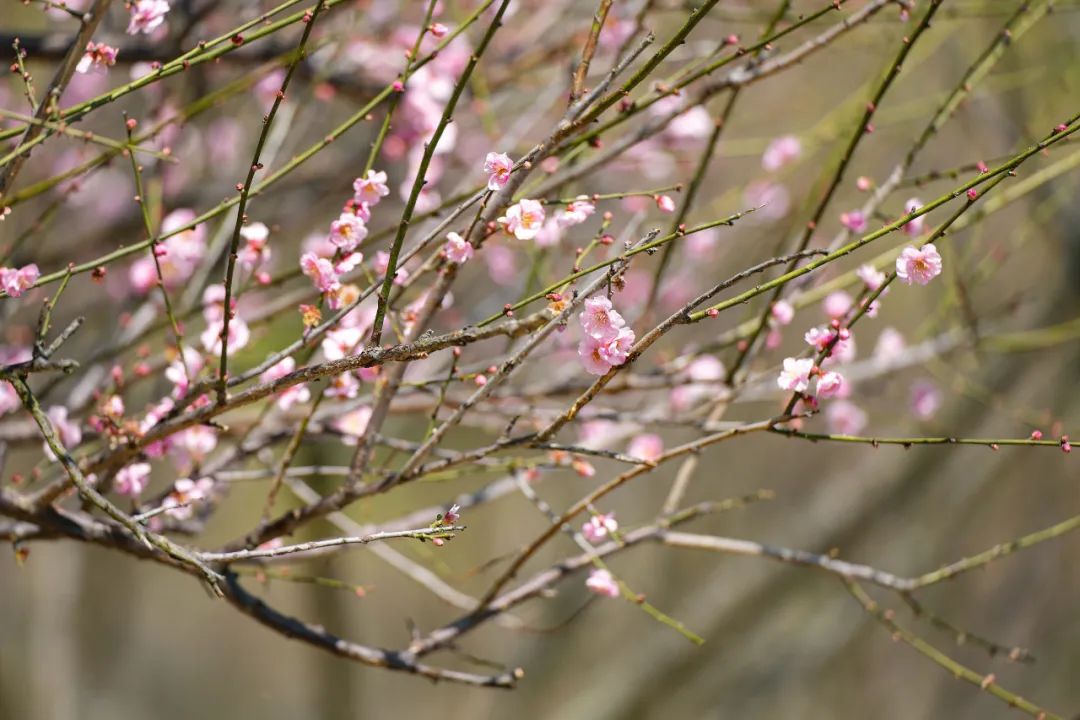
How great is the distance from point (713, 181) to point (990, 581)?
2274 mm

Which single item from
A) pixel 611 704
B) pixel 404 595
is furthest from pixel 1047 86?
pixel 404 595

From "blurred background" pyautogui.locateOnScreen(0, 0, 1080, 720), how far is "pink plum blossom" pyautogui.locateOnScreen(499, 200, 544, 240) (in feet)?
1.84

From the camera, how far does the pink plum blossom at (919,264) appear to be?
1.31 meters

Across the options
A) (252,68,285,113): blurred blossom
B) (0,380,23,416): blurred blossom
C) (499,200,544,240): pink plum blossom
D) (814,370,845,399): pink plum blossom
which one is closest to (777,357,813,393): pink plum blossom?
(814,370,845,399): pink plum blossom

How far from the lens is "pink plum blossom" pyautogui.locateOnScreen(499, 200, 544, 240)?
4.43ft

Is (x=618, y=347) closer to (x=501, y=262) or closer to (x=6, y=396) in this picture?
(x=6, y=396)

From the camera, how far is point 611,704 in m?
3.52

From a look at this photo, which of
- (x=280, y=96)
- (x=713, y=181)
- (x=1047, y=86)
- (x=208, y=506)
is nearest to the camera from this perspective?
(x=280, y=96)

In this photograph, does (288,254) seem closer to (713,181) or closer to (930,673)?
(713,181)

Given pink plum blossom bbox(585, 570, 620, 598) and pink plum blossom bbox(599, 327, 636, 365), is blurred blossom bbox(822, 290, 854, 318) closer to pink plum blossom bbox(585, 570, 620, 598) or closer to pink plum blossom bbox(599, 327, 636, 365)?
pink plum blossom bbox(585, 570, 620, 598)

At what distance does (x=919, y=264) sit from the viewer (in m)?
1.34

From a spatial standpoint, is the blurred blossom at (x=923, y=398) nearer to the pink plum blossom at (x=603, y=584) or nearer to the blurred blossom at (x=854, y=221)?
the blurred blossom at (x=854, y=221)

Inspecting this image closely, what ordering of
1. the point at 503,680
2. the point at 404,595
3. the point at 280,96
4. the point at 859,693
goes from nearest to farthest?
the point at 280,96 < the point at 503,680 < the point at 859,693 < the point at 404,595

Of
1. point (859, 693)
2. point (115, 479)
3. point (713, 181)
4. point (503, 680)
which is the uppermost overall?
point (713, 181)
